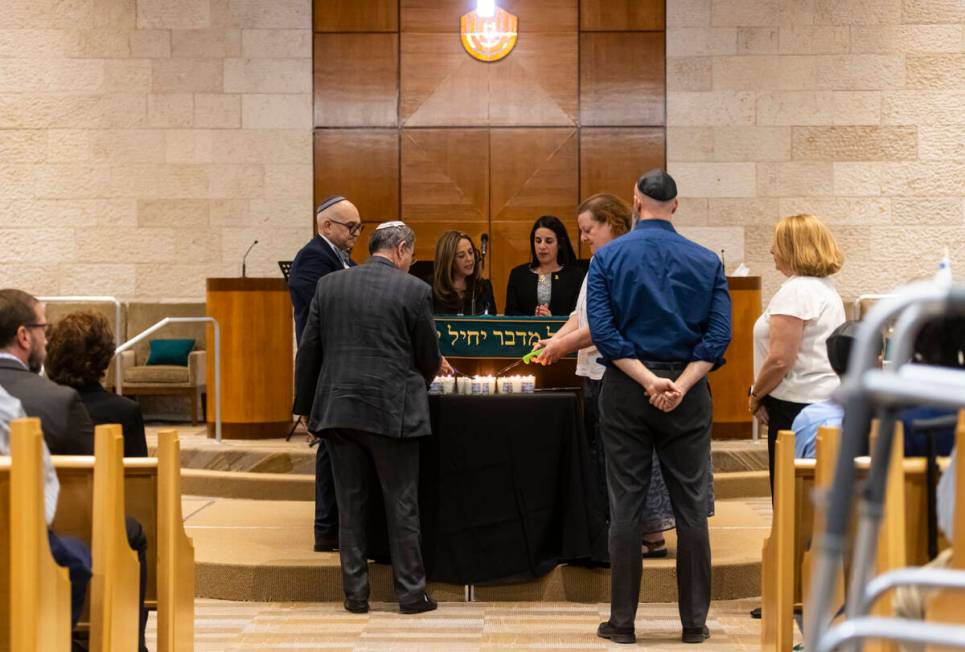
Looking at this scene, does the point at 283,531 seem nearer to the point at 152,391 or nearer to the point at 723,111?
the point at 152,391

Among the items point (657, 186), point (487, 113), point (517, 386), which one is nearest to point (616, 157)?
point (487, 113)

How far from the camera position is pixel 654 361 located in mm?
4246

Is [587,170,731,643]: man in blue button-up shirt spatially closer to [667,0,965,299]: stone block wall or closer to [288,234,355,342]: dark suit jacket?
[288,234,355,342]: dark suit jacket

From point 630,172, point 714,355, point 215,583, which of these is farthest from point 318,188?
point 714,355

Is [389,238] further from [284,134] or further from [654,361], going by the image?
[284,134]

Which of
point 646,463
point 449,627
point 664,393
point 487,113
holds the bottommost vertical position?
point 449,627

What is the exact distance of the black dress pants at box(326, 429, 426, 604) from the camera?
476 centimetres

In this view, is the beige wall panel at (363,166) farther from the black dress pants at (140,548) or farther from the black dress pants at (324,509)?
the black dress pants at (140,548)

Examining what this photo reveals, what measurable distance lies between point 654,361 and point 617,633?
0.97m

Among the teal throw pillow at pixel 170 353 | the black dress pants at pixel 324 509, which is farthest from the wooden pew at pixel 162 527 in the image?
the teal throw pillow at pixel 170 353

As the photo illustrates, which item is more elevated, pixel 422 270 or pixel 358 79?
pixel 358 79

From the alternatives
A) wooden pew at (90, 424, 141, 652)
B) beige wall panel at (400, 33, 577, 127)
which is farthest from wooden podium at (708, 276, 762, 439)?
wooden pew at (90, 424, 141, 652)

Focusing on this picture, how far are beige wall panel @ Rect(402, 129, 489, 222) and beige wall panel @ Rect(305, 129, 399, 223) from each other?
105 millimetres

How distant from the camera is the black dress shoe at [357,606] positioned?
15.9 feet
